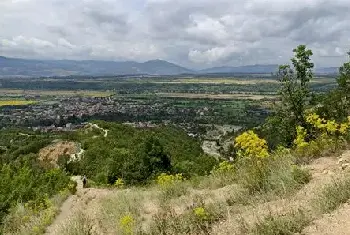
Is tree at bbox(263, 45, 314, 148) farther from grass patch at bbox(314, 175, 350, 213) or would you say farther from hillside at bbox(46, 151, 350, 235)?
grass patch at bbox(314, 175, 350, 213)

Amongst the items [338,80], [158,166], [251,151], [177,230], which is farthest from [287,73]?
[158,166]

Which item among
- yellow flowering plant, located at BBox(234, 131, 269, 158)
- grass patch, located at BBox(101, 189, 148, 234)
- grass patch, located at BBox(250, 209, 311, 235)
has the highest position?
yellow flowering plant, located at BBox(234, 131, 269, 158)

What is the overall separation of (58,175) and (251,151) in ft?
97.2

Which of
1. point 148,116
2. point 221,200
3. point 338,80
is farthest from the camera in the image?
point 148,116

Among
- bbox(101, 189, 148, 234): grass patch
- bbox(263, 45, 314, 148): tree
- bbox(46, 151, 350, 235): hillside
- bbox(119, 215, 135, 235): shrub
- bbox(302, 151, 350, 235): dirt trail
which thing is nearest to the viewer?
bbox(302, 151, 350, 235): dirt trail

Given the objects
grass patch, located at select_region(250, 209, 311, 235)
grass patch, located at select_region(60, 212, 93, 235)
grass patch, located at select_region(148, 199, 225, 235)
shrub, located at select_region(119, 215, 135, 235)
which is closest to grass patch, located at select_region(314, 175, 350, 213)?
grass patch, located at select_region(250, 209, 311, 235)

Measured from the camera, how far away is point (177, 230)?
7.67 m

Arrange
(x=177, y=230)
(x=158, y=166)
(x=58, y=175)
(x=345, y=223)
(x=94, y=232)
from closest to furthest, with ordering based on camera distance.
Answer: (x=345, y=223) → (x=177, y=230) → (x=94, y=232) → (x=58, y=175) → (x=158, y=166)

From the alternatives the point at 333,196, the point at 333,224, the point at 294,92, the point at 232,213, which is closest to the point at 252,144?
the point at 232,213

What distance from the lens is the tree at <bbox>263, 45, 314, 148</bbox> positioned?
86.5 ft

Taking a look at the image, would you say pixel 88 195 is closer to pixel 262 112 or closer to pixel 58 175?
pixel 58 175

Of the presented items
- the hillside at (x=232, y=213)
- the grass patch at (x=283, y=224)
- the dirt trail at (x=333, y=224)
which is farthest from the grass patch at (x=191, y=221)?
the dirt trail at (x=333, y=224)

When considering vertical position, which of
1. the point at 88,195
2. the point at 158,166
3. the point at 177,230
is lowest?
the point at 158,166

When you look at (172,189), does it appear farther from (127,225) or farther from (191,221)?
(191,221)
